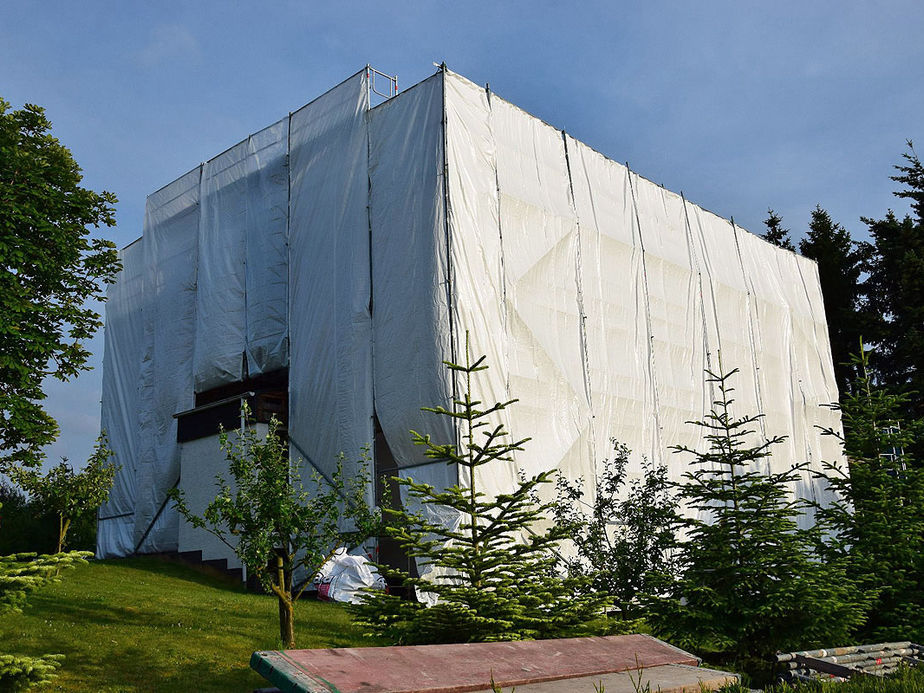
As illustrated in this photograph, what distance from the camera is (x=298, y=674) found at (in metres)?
3.29

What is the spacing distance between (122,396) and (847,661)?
23111 mm

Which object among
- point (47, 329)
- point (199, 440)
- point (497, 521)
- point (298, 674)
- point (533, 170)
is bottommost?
point (298, 674)

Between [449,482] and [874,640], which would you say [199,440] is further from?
[874,640]

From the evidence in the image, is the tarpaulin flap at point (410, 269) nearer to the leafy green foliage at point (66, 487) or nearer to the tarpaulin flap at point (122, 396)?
the leafy green foliage at point (66, 487)

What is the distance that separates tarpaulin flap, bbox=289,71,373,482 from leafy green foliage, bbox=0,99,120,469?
17.1ft

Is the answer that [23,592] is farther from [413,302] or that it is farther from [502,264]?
[502,264]

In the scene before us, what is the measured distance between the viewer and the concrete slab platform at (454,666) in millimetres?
3330

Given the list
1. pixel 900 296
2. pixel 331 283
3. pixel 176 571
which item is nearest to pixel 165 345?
pixel 176 571

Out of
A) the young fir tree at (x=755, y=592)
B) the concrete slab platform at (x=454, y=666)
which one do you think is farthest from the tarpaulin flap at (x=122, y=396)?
the concrete slab platform at (x=454, y=666)

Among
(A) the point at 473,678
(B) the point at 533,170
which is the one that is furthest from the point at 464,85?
(A) the point at 473,678

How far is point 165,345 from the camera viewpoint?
23.4 m

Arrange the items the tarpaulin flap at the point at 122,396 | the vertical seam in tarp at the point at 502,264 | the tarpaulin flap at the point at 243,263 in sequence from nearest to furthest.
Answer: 1. the vertical seam in tarp at the point at 502,264
2. the tarpaulin flap at the point at 243,263
3. the tarpaulin flap at the point at 122,396

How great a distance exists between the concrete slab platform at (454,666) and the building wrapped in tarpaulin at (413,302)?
418 inches

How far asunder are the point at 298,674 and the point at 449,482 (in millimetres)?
11798
